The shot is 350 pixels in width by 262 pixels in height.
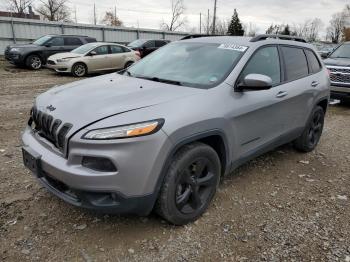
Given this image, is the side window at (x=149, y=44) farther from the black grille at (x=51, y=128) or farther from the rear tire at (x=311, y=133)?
the black grille at (x=51, y=128)

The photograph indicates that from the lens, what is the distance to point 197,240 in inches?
121

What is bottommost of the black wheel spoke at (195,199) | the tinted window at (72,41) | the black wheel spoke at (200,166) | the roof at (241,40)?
the black wheel spoke at (195,199)

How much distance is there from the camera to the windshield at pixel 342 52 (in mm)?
10145

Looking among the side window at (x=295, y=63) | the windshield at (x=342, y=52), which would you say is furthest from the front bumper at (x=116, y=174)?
the windshield at (x=342, y=52)

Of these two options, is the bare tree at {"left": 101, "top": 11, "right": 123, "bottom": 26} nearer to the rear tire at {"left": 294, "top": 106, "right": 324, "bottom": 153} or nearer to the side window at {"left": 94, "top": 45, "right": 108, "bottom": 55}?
the side window at {"left": 94, "top": 45, "right": 108, "bottom": 55}

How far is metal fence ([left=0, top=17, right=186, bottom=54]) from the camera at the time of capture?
841 inches

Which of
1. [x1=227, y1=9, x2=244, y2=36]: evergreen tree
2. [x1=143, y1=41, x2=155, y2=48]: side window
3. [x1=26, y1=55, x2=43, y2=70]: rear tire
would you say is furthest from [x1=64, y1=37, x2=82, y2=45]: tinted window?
[x1=227, y1=9, x2=244, y2=36]: evergreen tree

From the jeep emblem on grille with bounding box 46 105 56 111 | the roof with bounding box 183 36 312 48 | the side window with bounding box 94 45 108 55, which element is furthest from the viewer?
the side window with bounding box 94 45 108 55

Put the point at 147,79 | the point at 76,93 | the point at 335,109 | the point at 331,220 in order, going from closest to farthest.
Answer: the point at 76,93
the point at 331,220
the point at 147,79
the point at 335,109

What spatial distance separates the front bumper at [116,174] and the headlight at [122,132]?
4cm

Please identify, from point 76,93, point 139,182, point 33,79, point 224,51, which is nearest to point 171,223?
point 139,182

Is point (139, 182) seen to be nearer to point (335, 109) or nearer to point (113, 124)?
point (113, 124)

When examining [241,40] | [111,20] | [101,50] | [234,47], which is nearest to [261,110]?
[234,47]

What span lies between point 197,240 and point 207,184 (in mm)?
530
